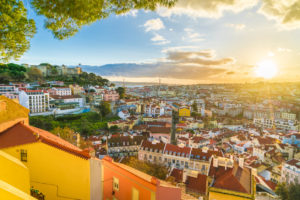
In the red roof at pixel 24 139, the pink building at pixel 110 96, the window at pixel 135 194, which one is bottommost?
the pink building at pixel 110 96

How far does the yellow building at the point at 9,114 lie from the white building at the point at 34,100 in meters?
26.8

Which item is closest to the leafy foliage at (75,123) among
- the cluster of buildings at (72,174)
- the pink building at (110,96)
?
the pink building at (110,96)

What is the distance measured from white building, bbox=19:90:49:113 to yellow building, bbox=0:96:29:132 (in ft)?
88.0

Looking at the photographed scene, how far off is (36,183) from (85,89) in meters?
44.3

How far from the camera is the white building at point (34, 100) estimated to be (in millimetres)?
27816

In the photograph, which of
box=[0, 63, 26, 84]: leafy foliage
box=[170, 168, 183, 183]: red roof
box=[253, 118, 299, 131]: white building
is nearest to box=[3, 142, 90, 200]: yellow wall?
box=[170, 168, 183, 183]: red roof

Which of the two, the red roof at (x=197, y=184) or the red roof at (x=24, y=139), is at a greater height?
the red roof at (x=24, y=139)

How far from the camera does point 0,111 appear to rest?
14.8ft

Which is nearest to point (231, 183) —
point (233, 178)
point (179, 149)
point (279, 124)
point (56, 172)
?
point (233, 178)

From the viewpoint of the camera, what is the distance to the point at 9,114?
482 cm

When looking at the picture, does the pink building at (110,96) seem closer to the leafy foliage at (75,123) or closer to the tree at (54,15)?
the leafy foliage at (75,123)

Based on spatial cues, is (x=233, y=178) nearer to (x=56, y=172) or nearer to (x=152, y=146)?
(x=56, y=172)

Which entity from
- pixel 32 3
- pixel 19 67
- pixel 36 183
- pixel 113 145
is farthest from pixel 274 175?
pixel 19 67

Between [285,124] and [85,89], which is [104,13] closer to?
[85,89]
